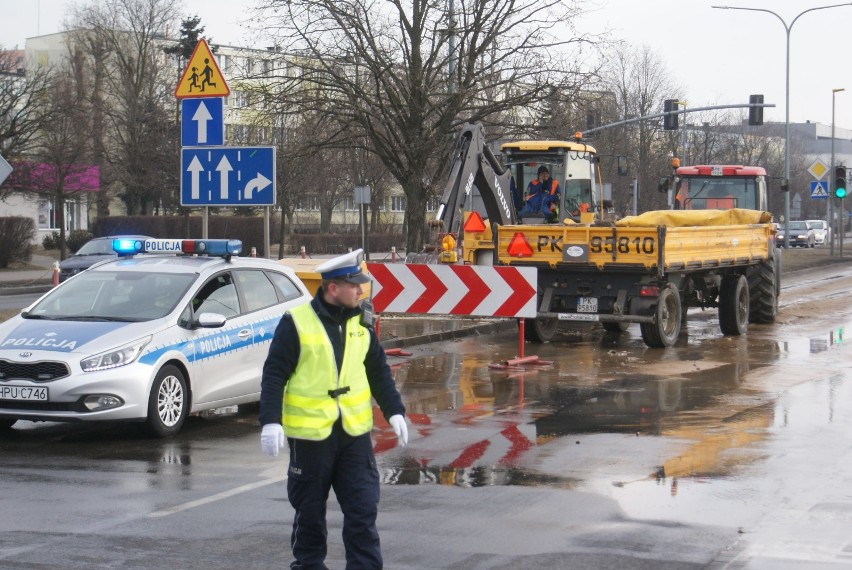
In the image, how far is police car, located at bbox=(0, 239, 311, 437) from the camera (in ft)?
32.9

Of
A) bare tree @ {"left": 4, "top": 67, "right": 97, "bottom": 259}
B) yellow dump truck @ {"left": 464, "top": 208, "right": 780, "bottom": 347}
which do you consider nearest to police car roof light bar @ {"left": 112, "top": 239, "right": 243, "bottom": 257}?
yellow dump truck @ {"left": 464, "top": 208, "right": 780, "bottom": 347}

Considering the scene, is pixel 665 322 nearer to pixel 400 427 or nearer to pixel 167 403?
pixel 167 403

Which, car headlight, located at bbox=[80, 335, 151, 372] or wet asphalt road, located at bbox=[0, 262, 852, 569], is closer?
wet asphalt road, located at bbox=[0, 262, 852, 569]

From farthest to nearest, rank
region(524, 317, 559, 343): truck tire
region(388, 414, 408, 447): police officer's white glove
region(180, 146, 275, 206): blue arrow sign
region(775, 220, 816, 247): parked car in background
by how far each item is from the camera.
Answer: region(775, 220, 816, 247): parked car in background < region(524, 317, 559, 343): truck tire < region(180, 146, 275, 206): blue arrow sign < region(388, 414, 408, 447): police officer's white glove

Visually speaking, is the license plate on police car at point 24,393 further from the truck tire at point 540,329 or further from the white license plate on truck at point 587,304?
the truck tire at point 540,329

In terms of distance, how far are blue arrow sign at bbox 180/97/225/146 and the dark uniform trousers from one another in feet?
30.1

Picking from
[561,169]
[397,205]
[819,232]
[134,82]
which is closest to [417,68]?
[561,169]

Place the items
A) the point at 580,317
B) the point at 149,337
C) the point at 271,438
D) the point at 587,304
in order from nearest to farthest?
the point at 271,438 < the point at 149,337 < the point at 580,317 < the point at 587,304

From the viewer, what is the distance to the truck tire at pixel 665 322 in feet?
57.7

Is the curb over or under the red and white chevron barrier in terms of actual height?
under

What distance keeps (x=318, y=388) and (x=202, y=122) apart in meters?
9.47

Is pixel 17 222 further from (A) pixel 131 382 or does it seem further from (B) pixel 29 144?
(A) pixel 131 382

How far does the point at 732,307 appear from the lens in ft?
66.1

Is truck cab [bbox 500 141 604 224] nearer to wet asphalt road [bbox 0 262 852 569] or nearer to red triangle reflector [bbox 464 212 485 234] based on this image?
red triangle reflector [bbox 464 212 485 234]
